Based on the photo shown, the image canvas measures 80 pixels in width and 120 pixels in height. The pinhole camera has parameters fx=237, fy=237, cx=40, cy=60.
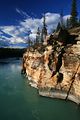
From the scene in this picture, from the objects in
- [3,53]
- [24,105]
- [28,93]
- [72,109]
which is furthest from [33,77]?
[3,53]

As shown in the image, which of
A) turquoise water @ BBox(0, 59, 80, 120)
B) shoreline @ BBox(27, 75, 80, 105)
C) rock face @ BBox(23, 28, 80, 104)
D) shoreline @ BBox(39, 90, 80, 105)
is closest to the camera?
turquoise water @ BBox(0, 59, 80, 120)

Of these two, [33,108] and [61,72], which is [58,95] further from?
[33,108]

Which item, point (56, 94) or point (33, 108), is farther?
point (56, 94)

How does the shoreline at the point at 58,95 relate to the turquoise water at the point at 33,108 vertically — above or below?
above

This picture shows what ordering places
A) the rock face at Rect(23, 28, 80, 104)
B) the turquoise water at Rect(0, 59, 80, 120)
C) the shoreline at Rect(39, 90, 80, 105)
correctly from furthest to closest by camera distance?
1. the rock face at Rect(23, 28, 80, 104)
2. the shoreline at Rect(39, 90, 80, 105)
3. the turquoise water at Rect(0, 59, 80, 120)

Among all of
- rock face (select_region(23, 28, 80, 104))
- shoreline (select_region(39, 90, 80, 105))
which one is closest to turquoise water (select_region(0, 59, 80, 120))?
shoreline (select_region(39, 90, 80, 105))

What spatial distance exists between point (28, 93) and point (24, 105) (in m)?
8.05

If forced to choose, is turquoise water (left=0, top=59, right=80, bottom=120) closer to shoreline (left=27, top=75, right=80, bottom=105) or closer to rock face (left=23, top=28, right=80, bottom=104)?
shoreline (left=27, top=75, right=80, bottom=105)

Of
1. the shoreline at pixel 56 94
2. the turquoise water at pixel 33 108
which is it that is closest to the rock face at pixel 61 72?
the shoreline at pixel 56 94

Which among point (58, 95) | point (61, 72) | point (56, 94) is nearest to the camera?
point (58, 95)

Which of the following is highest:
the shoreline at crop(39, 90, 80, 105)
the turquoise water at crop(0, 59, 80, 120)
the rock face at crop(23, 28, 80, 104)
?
the rock face at crop(23, 28, 80, 104)

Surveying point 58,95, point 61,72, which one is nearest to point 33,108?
point 58,95

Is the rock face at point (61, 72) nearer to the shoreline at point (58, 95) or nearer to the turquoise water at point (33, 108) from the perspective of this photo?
the shoreline at point (58, 95)

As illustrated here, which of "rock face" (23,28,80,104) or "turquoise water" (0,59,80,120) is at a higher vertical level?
"rock face" (23,28,80,104)
